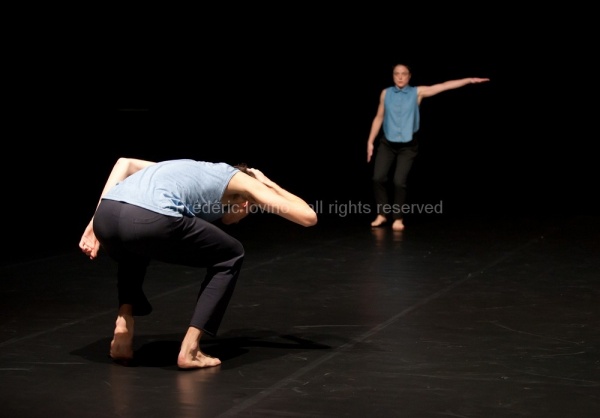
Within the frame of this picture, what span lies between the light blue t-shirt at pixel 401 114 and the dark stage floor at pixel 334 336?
113cm

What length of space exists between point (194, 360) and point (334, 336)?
27.5 inches

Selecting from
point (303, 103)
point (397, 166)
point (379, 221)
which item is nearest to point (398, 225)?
point (379, 221)

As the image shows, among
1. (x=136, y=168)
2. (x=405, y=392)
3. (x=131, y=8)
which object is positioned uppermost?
(x=131, y=8)

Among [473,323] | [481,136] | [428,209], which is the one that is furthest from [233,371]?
[481,136]

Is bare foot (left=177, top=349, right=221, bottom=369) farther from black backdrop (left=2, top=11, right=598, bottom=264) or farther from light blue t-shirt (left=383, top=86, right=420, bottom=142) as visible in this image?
black backdrop (left=2, top=11, right=598, bottom=264)

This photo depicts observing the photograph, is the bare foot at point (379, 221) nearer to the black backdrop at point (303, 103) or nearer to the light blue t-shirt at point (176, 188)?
the black backdrop at point (303, 103)

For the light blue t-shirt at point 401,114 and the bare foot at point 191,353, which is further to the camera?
the light blue t-shirt at point 401,114

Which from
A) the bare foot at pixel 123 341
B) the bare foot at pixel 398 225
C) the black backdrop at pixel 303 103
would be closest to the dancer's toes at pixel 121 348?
the bare foot at pixel 123 341

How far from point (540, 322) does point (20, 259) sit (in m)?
2.95

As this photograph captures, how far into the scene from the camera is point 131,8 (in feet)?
36.8

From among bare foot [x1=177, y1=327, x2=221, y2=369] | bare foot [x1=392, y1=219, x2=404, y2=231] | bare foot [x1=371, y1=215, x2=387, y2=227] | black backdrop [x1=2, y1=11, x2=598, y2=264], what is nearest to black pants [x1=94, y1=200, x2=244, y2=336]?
bare foot [x1=177, y1=327, x2=221, y2=369]

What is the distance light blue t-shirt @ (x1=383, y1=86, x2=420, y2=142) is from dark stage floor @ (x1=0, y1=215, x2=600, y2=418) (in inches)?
44.5

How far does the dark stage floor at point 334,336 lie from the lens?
2.99 metres

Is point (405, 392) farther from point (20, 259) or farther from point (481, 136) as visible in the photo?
point (481, 136)
